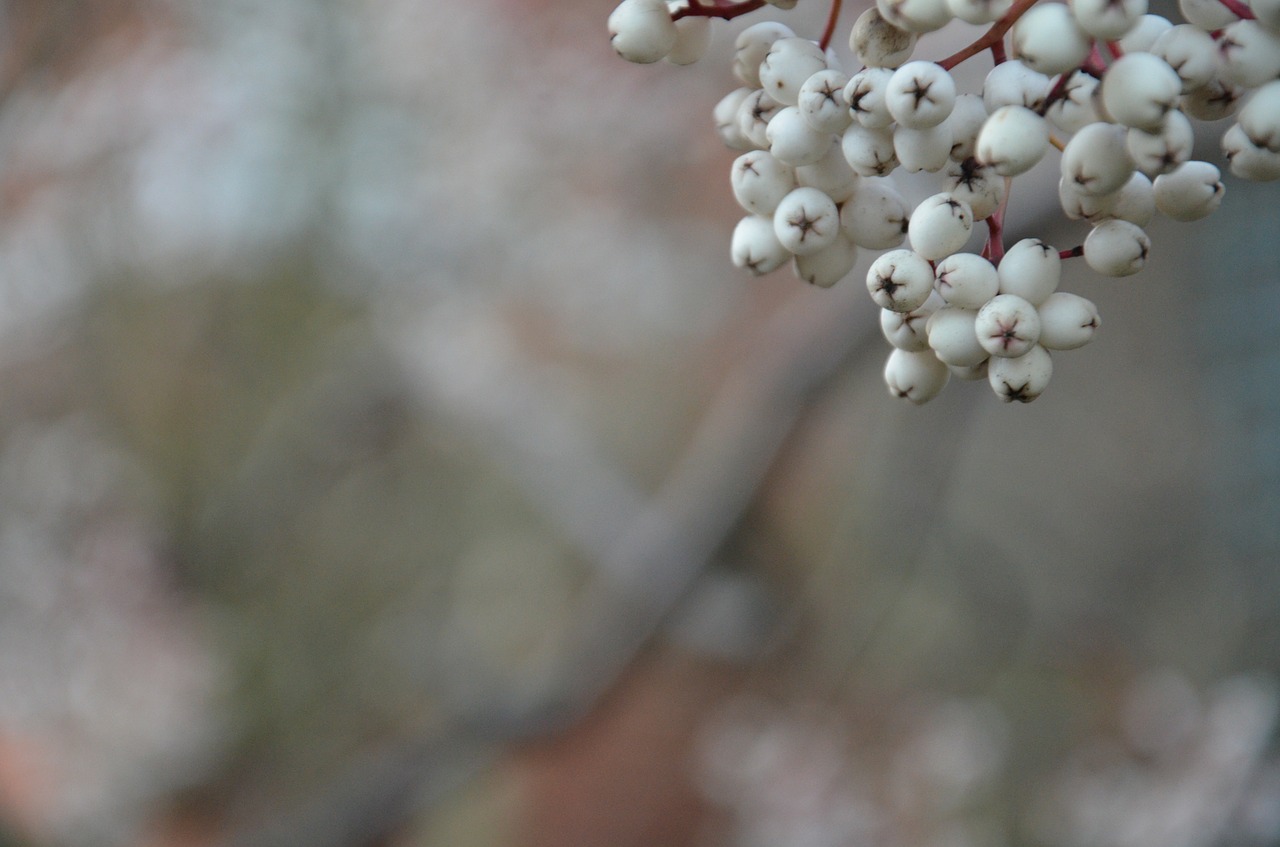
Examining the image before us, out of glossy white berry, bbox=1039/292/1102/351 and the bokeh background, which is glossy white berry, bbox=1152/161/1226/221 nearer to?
glossy white berry, bbox=1039/292/1102/351

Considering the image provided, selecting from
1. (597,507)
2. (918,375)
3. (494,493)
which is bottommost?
(494,493)

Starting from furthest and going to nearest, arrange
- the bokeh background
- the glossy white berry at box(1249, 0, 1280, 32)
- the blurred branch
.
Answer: the bokeh background → the blurred branch → the glossy white berry at box(1249, 0, 1280, 32)

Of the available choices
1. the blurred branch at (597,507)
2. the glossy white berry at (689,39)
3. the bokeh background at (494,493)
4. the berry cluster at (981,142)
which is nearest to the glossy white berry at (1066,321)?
the berry cluster at (981,142)

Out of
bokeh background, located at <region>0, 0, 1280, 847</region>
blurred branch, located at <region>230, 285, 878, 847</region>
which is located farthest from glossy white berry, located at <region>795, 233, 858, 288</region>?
bokeh background, located at <region>0, 0, 1280, 847</region>

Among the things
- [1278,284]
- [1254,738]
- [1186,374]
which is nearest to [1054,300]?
[1278,284]

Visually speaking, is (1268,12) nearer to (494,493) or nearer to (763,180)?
(763,180)

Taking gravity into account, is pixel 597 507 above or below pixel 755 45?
below

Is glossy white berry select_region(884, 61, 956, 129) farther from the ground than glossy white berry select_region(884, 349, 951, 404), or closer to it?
farther from the ground

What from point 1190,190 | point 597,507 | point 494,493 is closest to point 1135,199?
point 1190,190
